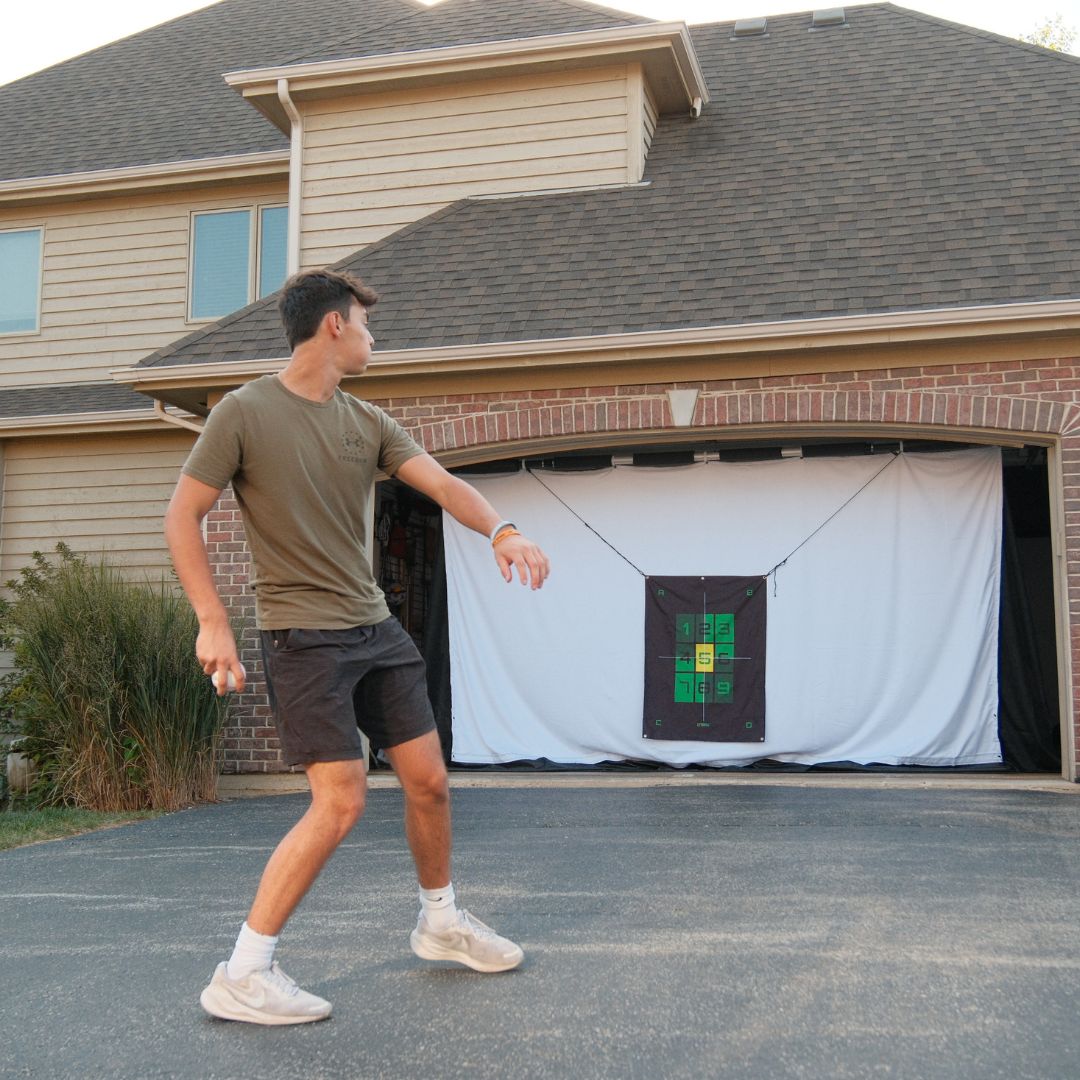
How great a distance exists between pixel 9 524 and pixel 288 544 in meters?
10.7

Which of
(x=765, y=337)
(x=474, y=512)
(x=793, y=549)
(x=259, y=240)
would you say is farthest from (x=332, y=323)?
(x=259, y=240)

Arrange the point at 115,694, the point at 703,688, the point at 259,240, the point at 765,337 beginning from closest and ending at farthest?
the point at 115,694, the point at 765,337, the point at 703,688, the point at 259,240

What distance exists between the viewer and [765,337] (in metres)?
8.88

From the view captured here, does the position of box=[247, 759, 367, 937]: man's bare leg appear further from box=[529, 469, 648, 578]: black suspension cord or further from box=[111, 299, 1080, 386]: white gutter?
box=[529, 469, 648, 578]: black suspension cord

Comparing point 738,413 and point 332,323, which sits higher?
point 738,413

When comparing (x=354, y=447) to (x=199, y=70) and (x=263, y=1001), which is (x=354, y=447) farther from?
(x=199, y=70)

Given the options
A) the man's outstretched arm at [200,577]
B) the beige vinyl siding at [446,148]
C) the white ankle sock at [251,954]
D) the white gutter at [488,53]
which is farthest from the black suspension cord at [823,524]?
the white ankle sock at [251,954]

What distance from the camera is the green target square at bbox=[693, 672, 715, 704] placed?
33.0ft

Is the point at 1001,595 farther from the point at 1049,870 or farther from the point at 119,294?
the point at 119,294

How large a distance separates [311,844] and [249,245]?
1077 cm

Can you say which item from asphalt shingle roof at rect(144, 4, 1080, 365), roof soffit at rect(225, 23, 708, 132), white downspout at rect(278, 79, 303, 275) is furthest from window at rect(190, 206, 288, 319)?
asphalt shingle roof at rect(144, 4, 1080, 365)

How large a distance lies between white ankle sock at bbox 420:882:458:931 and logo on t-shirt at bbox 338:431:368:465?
125cm

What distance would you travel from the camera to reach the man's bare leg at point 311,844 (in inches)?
128

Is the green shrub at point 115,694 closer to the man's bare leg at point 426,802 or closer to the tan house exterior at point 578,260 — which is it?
the tan house exterior at point 578,260
